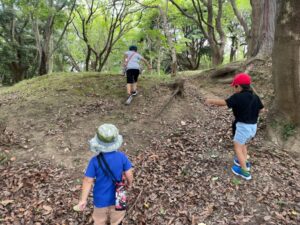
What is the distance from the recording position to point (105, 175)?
3098 millimetres

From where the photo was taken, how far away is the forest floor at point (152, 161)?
13.2ft

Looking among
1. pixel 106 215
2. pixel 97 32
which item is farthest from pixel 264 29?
pixel 97 32

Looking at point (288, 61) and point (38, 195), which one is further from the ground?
point (288, 61)

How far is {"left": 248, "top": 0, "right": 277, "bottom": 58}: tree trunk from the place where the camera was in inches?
328

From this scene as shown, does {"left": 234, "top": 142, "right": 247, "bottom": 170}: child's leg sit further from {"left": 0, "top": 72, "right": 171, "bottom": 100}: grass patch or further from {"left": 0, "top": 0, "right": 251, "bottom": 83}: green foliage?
{"left": 0, "top": 0, "right": 251, "bottom": 83}: green foliage

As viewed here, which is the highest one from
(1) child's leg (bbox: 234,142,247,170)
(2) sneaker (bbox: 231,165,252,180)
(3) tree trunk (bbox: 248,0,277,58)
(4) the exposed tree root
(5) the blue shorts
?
(3) tree trunk (bbox: 248,0,277,58)

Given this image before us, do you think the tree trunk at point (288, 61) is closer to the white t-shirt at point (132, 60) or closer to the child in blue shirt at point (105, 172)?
the child in blue shirt at point (105, 172)

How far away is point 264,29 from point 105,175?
755 cm

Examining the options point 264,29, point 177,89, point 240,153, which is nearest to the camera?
point 240,153

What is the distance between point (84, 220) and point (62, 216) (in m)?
0.36

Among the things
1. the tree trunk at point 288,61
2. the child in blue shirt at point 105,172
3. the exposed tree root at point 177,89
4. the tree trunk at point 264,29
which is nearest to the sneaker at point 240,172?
the tree trunk at point 288,61

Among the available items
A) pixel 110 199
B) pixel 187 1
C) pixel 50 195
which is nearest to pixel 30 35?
pixel 187 1

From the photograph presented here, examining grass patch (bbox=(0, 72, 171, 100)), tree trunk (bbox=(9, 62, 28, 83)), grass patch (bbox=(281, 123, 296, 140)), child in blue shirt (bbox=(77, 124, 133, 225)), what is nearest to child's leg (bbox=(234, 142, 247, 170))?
grass patch (bbox=(281, 123, 296, 140))

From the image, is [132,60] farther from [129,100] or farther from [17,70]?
[17,70]
